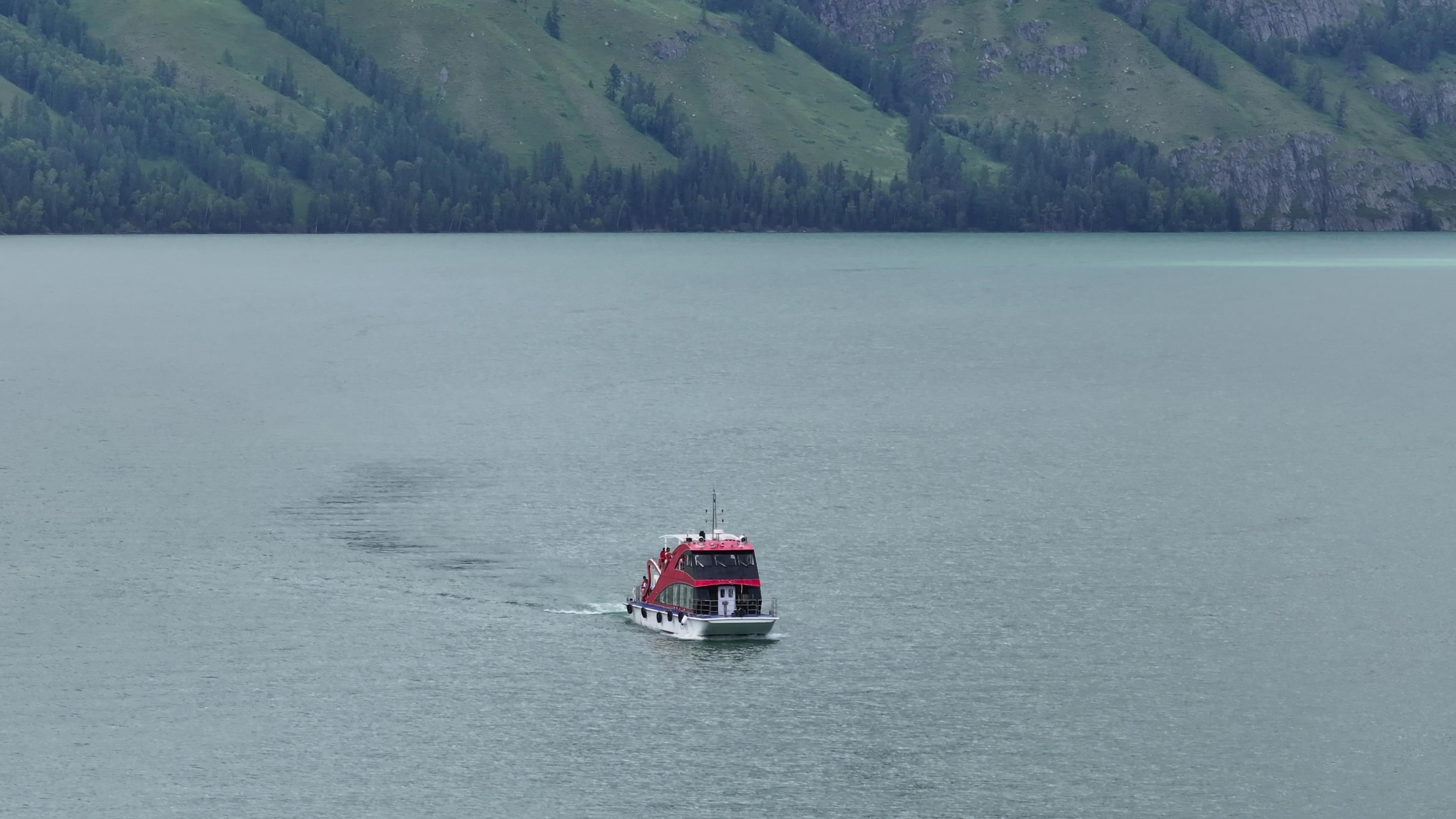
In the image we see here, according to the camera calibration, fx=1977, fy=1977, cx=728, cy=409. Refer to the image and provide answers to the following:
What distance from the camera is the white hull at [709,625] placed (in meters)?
89.9

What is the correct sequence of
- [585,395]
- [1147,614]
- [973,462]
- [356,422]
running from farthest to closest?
[585,395]
[356,422]
[973,462]
[1147,614]

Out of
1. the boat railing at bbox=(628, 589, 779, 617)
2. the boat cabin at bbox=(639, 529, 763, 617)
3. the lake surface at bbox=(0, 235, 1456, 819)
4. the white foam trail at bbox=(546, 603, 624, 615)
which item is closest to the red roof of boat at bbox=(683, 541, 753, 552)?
the boat cabin at bbox=(639, 529, 763, 617)

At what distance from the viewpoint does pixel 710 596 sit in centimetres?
9131

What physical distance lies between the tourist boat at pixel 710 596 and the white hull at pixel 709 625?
24 millimetres

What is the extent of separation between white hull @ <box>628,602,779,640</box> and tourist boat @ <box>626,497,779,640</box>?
0.02 meters

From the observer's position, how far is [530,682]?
8212 centimetres

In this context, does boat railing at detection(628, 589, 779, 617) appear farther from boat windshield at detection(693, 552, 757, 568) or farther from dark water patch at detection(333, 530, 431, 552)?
dark water patch at detection(333, 530, 431, 552)

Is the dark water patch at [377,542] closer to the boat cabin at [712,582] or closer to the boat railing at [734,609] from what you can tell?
the boat cabin at [712,582]

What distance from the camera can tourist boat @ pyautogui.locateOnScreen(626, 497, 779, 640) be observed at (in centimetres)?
9050

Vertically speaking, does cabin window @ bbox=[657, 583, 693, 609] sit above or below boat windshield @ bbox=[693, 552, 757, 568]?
below

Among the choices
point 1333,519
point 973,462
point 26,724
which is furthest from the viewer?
point 973,462

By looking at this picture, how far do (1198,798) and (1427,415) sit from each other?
111582mm

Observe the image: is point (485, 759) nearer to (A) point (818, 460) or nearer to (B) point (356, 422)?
(A) point (818, 460)

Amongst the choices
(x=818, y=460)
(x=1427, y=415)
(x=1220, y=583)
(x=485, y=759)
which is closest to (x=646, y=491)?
(x=818, y=460)
